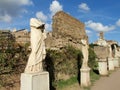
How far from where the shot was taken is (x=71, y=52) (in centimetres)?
1423

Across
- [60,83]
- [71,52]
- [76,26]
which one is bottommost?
[60,83]

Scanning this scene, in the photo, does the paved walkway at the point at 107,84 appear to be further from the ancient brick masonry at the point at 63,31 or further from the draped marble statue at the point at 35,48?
the draped marble statue at the point at 35,48

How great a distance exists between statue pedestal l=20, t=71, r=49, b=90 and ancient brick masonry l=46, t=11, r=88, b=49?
7.04 meters

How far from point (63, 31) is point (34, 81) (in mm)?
11787

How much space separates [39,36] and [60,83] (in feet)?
17.8

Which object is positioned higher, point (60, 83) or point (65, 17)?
point (65, 17)

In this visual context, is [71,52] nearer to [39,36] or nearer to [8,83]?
[8,83]

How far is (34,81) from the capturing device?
6.33 metres

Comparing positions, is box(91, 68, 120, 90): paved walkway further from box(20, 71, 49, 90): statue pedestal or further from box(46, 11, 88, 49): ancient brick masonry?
box(20, 71, 49, 90): statue pedestal

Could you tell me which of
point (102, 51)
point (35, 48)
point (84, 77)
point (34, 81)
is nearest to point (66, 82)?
point (84, 77)

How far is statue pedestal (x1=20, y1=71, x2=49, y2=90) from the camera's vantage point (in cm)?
627

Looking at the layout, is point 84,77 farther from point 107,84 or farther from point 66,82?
point 107,84

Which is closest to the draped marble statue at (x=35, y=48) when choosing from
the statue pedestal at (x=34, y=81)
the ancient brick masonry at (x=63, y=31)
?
the statue pedestal at (x=34, y=81)

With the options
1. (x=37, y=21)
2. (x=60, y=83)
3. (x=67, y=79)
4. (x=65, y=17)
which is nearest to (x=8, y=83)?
(x=37, y=21)
